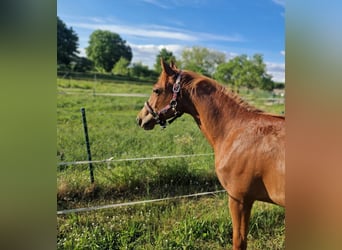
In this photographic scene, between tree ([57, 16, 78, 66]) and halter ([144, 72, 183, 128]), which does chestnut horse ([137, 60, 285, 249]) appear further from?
tree ([57, 16, 78, 66])

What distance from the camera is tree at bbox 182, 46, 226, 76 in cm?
232

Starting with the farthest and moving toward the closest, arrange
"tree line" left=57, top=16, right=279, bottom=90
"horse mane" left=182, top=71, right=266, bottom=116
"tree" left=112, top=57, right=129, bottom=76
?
"tree" left=112, top=57, right=129, bottom=76
"horse mane" left=182, top=71, right=266, bottom=116
"tree line" left=57, top=16, right=279, bottom=90

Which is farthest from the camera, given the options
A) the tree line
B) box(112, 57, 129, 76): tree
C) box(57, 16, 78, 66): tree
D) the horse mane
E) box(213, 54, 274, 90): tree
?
box(213, 54, 274, 90): tree

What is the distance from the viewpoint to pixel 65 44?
6.47 ft

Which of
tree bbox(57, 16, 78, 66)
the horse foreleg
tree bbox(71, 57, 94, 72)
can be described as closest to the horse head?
tree bbox(71, 57, 94, 72)

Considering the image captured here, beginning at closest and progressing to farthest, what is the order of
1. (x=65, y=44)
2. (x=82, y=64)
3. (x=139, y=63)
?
(x=65, y=44)
(x=82, y=64)
(x=139, y=63)

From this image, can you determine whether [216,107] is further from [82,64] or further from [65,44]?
[65,44]

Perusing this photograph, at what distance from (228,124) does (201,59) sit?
0.57 meters

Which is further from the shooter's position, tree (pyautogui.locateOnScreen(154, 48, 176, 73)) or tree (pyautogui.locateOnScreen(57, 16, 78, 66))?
tree (pyautogui.locateOnScreen(154, 48, 176, 73))

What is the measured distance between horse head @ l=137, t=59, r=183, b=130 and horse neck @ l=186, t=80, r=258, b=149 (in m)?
0.11

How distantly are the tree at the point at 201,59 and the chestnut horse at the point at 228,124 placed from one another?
23 centimetres

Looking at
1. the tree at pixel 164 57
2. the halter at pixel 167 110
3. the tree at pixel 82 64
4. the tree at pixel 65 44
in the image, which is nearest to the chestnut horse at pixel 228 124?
the halter at pixel 167 110

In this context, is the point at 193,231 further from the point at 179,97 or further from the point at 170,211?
the point at 179,97

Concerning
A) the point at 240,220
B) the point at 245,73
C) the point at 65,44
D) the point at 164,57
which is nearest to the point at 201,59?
the point at 164,57
